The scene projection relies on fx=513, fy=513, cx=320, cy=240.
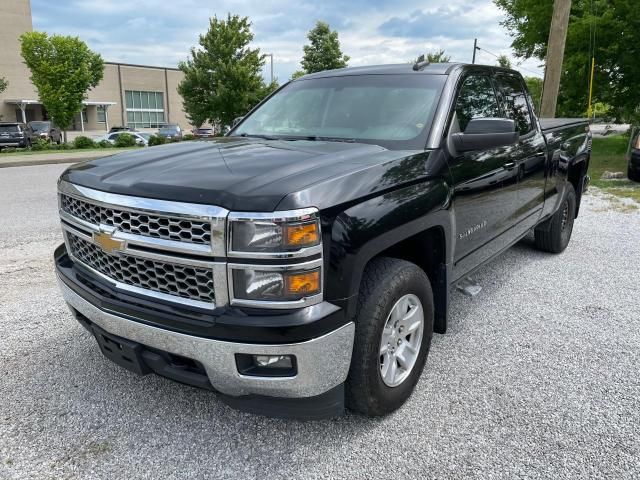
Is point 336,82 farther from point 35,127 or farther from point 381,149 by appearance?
point 35,127

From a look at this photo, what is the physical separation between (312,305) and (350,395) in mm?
620

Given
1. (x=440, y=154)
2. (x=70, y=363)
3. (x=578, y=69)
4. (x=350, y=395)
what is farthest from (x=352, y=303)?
(x=578, y=69)

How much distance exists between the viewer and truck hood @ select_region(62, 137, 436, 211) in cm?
207

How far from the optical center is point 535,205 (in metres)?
4.49

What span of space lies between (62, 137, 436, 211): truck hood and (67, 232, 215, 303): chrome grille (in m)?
0.30

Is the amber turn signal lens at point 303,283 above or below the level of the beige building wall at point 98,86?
below

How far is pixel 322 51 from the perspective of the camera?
3077 cm

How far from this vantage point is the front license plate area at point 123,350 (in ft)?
7.75

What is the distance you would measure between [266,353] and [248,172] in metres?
0.80

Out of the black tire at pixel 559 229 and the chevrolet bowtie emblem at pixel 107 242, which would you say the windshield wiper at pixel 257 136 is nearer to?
the chevrolet bowtie emblem at pixel 107 242

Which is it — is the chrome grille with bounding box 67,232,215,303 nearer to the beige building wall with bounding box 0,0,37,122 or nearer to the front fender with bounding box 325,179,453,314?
the front fender with bounding box 325,179,453,314

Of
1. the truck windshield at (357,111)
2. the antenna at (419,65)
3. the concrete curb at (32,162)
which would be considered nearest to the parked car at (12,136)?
the concrete curb at (32,162)

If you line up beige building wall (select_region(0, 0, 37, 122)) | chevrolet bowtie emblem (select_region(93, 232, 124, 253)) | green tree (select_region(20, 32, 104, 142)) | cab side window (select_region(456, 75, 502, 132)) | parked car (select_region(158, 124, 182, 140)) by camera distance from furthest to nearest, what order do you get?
beige building wall (select_region(0, 0, 37, 122)) < parked car (select_region(158, 124, 182, 140)) < green tree (select_region(20, 32, 104, 142)) < cab side window (select_region(456, 75, 502, 132)) < chevrolet bowtie emblem (select_region(93, 232, 124, 253))

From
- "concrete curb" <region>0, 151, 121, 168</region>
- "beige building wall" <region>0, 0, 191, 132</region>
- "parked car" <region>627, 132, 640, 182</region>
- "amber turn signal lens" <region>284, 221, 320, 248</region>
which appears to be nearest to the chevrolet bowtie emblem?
"amber turn signal lens" <region>284, 221, 320, 248</region>
